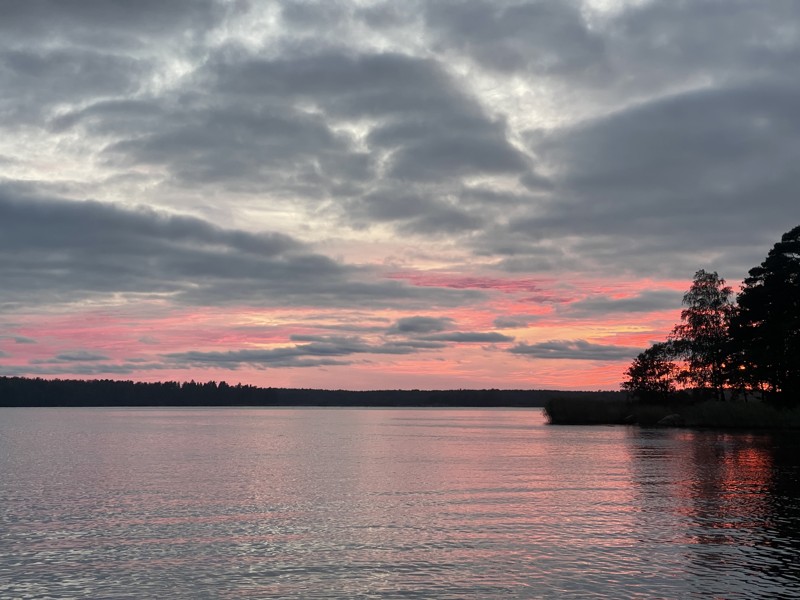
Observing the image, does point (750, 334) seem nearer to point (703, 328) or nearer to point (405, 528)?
point (703, 328)

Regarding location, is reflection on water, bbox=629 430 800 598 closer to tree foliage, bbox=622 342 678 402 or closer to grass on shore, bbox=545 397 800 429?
grass on shore, bbox=545 397 800 429

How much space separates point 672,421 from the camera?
126 m

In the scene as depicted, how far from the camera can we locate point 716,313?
12125cm

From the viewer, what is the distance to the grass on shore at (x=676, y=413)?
4055 inches

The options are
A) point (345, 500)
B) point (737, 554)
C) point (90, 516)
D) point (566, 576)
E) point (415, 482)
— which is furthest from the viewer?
point (415, 482)

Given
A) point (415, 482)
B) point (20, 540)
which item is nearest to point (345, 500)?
point (415, 482)

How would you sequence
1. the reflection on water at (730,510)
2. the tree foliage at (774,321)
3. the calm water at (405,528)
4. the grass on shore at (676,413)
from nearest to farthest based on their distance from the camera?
the calm water at (405,528), the reflection on water at (730,510), the tree foliage at (774,321), the grass on shore at (676,413)

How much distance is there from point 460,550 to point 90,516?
1885cm

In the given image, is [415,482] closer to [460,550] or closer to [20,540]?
[460,550]

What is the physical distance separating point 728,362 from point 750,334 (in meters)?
11.6

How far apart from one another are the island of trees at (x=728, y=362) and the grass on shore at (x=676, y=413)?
16 cm

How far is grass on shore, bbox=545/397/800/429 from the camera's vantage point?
10300 centimetres

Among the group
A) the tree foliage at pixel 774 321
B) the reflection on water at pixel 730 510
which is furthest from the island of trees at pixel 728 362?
the reflection on water at pixel 730 510

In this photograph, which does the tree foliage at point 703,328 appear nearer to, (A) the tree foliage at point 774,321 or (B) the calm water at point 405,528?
(A) the tree foliage at point 774,321
